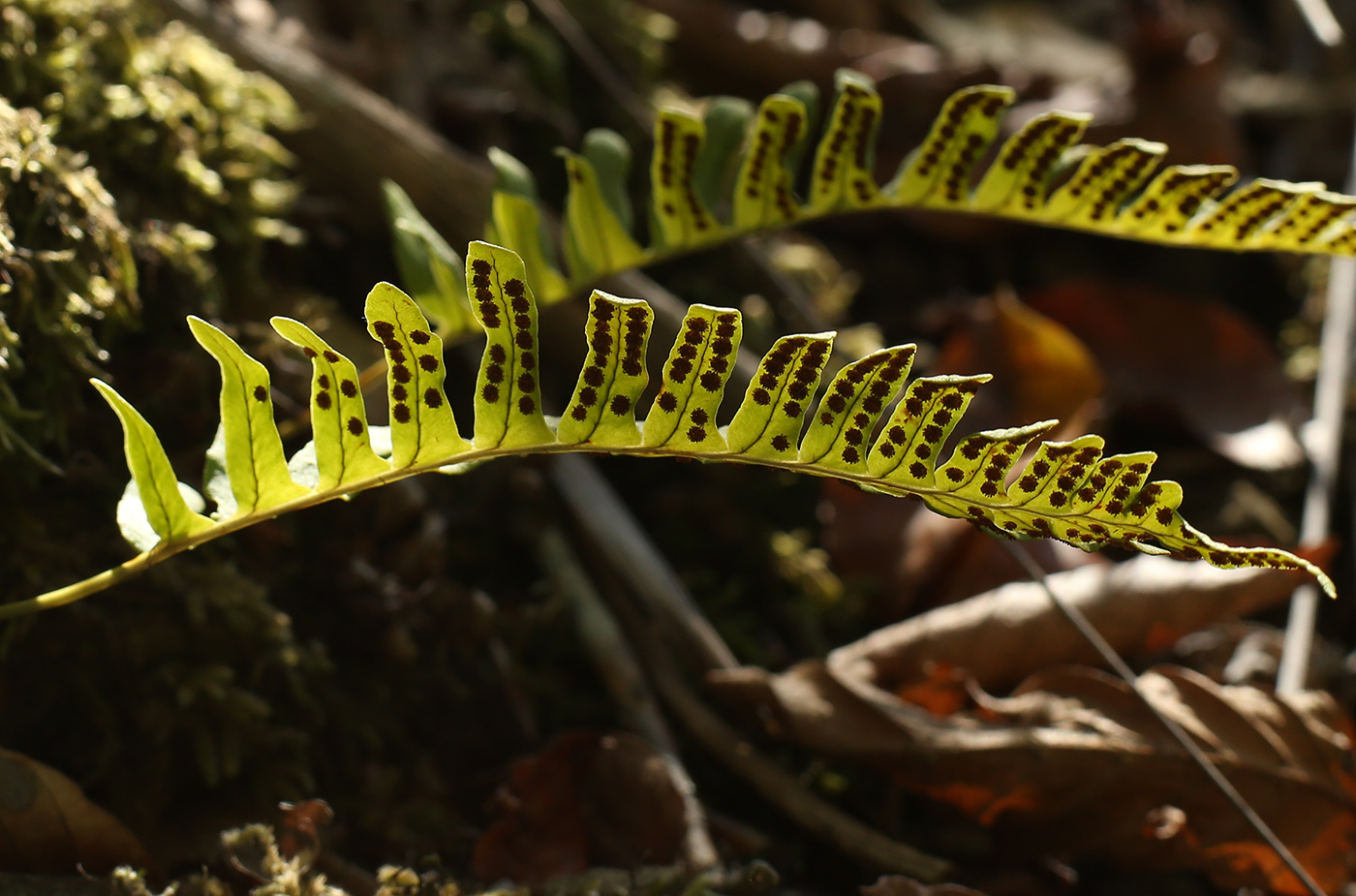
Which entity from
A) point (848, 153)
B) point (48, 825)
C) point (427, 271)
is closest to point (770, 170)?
point (848, 153)

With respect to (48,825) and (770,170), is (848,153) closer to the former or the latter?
(770,170)

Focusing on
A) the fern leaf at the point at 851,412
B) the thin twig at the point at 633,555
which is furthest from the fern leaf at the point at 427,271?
the fern leaf at the point at 851,412

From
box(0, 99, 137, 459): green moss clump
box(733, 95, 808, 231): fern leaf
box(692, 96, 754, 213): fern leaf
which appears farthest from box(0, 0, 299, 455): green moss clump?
box(733, 95, 808, 231): fern leaf

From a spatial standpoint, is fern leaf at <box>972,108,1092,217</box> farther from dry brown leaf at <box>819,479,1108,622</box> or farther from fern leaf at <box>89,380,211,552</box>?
fern leaf at <box>89,380,211,552</box>

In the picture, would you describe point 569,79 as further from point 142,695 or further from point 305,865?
point 305,865

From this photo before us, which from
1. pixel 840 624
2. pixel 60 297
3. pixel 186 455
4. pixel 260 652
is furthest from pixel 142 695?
pixel 840 624

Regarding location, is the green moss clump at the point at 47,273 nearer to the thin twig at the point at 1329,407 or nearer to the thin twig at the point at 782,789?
the thin twig at the point at 782,789
